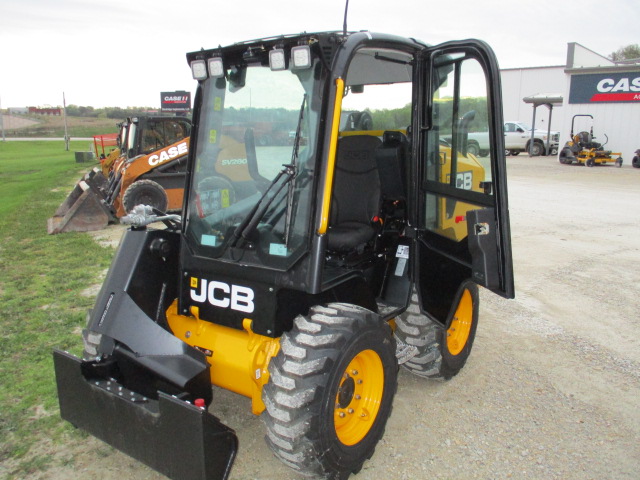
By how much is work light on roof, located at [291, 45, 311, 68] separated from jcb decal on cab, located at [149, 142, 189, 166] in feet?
30.7

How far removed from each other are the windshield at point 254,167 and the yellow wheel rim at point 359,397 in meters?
0.69

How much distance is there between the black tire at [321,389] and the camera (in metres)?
2.46

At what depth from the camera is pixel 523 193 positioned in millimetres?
13766

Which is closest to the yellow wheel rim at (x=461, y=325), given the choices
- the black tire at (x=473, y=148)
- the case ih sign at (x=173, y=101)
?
the black tire at (x=473, y=148)

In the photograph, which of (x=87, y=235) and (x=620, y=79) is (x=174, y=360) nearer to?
(x=87, y=235)

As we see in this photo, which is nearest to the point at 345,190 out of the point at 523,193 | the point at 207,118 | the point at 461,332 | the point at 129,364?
the point at 207,118

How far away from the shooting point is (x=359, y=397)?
9.66 feet

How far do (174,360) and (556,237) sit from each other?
7.63m

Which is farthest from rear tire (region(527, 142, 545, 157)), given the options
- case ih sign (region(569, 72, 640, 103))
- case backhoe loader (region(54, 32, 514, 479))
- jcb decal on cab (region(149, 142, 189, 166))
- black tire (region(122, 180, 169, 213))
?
case backhoe loader (region(54, 32, 514, 479))

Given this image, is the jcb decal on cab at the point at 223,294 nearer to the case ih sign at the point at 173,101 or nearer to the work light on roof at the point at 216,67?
the work light on roof at the point at 216,67

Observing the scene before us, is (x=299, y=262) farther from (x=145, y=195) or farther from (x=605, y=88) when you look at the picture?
(x=605, y=88)

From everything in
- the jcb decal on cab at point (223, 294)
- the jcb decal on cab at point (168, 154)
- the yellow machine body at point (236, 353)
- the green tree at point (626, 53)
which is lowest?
the yellow machine body at point (236, 353)

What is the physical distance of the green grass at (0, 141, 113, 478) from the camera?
3332 mm

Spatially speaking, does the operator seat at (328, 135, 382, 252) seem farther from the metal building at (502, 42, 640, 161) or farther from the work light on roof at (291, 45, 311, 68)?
the metal building at (502, 42, 640, 161)
